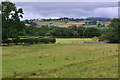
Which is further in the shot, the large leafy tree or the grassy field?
the large leafy tree

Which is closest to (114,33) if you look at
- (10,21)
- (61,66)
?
(10,21)

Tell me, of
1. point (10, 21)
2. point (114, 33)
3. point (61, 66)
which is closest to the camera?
point (61, 66)

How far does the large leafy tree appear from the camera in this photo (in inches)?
1547

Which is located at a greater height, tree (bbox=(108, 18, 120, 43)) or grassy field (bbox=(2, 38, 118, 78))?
tree (bbox=(108, 18, 120, 43))

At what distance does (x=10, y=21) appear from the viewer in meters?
42.1

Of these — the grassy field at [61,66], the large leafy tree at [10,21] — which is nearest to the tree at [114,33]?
the large leafy tree at [10,21]

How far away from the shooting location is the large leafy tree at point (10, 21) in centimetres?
3928

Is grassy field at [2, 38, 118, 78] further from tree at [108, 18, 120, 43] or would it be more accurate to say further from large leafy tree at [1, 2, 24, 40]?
tree at [108, 18, 120, 43]

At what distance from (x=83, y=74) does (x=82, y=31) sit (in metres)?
79.7

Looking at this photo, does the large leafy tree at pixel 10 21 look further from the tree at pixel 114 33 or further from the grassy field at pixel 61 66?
the tree at pixel 114 33

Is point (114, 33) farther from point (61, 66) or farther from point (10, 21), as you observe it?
point (61, 66)

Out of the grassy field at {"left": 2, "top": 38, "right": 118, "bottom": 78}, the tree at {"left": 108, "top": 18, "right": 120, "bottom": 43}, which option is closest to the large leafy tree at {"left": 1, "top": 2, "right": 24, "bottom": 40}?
the grassy field at {"left": 2, "top": 38, "right": 118, "bottom": 78}

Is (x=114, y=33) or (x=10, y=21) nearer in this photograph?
(x=10, y=21)

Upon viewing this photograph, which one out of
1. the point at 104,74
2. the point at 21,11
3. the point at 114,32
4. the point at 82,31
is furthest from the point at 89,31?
the point at 104,74
